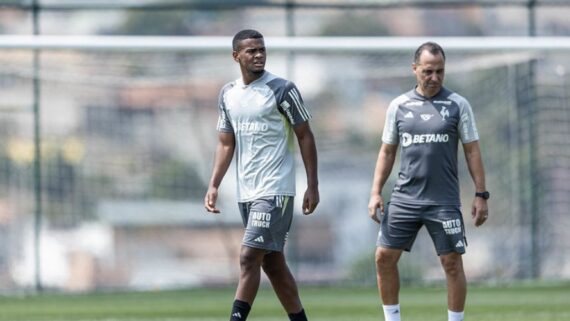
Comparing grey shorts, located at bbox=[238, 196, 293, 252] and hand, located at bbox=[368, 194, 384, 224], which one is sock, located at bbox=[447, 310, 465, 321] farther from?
grey shorts, located at bbox=[238, 196, 293, 252]

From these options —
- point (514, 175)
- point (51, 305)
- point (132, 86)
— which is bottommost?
point (51, 305)

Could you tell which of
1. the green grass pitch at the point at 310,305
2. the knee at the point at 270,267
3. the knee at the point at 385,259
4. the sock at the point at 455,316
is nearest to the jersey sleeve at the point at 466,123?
the knee at the point at 385,259

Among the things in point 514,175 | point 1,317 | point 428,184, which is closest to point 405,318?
point 428,184

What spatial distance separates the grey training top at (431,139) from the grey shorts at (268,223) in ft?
2.59

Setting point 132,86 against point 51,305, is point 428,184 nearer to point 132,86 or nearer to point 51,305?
point 51,305

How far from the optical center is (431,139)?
27.9ft

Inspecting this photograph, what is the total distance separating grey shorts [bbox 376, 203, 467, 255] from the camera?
8.53 meters

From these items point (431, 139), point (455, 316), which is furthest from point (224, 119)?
point (455, 316)

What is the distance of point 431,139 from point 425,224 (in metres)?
0.55

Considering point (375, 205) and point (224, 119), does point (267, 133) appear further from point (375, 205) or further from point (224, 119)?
point (375, 205)

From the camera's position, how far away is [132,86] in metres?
16.6

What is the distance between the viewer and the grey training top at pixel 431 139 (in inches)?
335

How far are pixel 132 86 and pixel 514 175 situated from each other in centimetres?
467

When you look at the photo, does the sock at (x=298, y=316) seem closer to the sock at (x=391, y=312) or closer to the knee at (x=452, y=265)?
the sock at (x=391, y=312)
